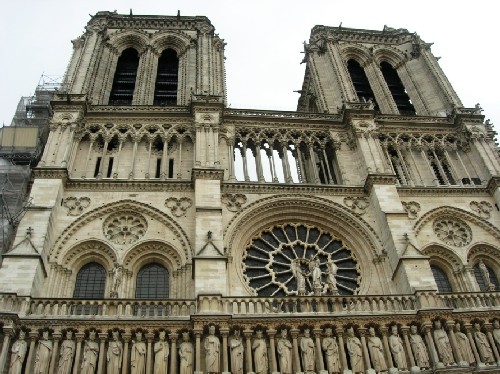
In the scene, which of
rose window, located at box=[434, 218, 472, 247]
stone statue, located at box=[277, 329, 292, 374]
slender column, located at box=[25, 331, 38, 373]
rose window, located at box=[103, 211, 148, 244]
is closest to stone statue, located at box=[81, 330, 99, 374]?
slender column, located at box=[25, 331, 38, 373]

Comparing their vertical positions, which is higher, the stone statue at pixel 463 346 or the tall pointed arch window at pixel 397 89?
the tall pointed arch window at pixel 397 89

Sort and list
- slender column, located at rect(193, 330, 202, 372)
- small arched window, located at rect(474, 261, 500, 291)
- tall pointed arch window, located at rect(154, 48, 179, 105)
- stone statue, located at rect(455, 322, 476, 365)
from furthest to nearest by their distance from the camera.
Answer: tall pointed arch window, located at rect(154, 48, 179, 105), small arched window, located at rect(474, 261, 500, 291), stone statue, located at rect(455, 322, 476, 365), slender column, located at rect(193, 330, 202, 372)

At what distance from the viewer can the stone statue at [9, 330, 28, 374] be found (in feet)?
43.9

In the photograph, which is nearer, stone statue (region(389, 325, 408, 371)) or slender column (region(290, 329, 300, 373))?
slender column (region(290, 329, 300, 373))

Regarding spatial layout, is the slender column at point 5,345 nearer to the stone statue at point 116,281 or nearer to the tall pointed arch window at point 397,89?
the stone statue at point 116,281

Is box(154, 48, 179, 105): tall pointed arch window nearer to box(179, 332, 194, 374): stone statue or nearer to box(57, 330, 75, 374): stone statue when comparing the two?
box(179, 332, 194, 374): stone statue

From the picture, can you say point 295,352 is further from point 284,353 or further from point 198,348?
point 198,348

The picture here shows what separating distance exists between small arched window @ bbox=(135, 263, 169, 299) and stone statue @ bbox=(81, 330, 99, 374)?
3.03 meters

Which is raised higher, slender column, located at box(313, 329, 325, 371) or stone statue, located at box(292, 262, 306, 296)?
stone statue, located at box(292, 262, 306, 296)

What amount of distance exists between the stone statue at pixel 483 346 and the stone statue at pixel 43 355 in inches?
437

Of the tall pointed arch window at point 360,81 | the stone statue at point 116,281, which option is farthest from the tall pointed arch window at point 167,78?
the stone statue at point 116,281

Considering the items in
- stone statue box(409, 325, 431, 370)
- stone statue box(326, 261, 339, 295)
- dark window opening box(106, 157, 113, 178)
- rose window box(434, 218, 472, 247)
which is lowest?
stone statue box(409, 325, 431, 370)

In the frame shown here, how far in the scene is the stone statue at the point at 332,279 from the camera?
55.0 feet

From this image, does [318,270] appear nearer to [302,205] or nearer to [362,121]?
[302,205]
